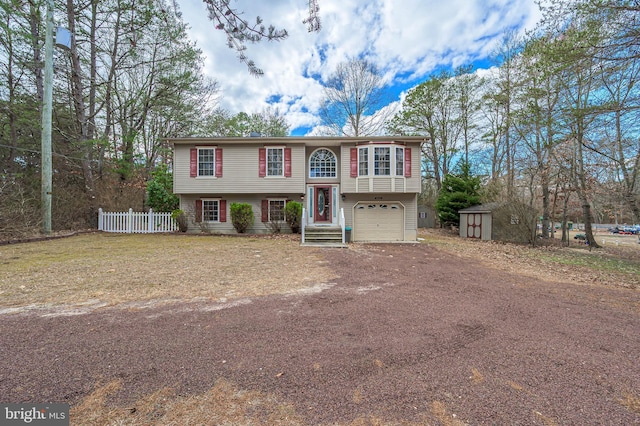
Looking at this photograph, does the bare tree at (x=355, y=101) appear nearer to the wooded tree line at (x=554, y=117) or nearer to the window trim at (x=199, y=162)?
the wooded tree line at (x=554, y=117)

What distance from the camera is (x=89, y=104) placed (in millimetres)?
15008

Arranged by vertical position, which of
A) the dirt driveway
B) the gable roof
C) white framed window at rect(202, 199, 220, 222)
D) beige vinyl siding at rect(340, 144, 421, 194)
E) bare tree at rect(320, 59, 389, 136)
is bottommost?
the dirt driveway

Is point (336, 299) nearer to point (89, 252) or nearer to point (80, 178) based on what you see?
point (89, 252)

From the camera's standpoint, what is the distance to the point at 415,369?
234cm

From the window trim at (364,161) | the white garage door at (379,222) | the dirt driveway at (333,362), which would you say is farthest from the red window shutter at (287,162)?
the dirt driveway at (333,362)

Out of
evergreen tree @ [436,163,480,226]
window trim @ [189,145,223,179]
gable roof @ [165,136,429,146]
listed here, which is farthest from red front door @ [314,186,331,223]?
evergreen tree @ [436,163,480,226]

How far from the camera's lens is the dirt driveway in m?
1.84

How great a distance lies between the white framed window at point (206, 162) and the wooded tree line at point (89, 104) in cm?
500

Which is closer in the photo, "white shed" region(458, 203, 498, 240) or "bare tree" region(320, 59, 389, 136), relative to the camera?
"white shed" region(458, 203, 498, 240)

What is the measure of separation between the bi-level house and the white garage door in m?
0.05

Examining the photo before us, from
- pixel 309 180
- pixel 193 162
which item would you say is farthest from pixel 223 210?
pixel 309 180

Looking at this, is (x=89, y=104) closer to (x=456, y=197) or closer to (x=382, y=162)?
(x=382, y=162)

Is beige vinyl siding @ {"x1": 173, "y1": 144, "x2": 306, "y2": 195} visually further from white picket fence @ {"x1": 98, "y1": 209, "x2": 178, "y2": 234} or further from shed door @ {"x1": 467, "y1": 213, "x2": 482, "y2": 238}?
shed door @ {"x1": 467, "y1": 213, "x2": 482, "y2": 238}

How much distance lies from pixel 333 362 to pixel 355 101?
23465mm
